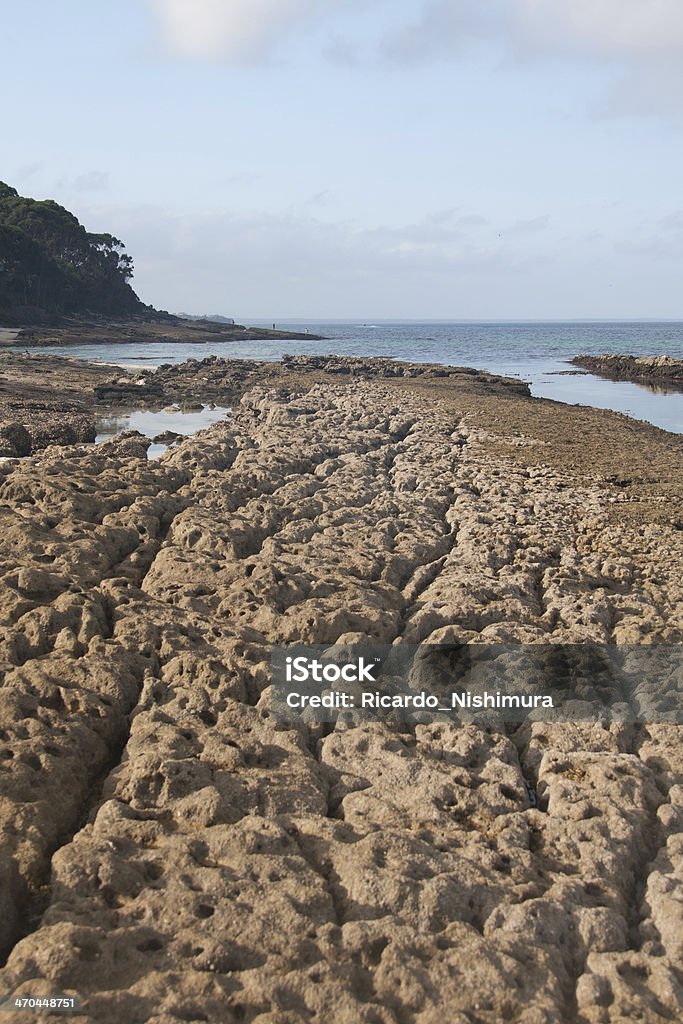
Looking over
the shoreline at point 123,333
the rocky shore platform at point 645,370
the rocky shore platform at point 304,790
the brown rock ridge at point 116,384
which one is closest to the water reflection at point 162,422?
the brown rock ridge at point 116,384

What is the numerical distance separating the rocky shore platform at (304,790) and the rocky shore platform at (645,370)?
30.8 m

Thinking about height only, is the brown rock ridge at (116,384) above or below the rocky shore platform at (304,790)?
above

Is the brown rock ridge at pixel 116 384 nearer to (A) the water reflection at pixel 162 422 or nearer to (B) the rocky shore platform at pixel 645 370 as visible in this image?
(A) the water reflection at pixel 162 422

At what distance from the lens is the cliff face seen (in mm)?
66625

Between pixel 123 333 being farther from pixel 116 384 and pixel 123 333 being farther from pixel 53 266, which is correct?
pixel 116 384

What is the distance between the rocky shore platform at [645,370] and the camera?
128 ft

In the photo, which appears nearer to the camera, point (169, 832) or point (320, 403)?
point (169, 832)

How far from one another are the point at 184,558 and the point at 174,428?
44.6ft

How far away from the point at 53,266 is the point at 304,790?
74.7 m

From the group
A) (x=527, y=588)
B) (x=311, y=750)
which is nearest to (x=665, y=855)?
(x=311, y=750)

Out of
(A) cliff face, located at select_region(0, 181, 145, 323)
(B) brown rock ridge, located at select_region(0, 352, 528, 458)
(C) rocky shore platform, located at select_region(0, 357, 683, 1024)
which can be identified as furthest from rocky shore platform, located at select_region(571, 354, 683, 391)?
(A) cliff face, located at select_region(0, 181, 145, 323)

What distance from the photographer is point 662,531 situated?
1030 centimetres

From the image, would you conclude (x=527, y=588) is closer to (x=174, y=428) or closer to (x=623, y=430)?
(x=623, y=430)

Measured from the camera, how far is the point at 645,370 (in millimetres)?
42062
